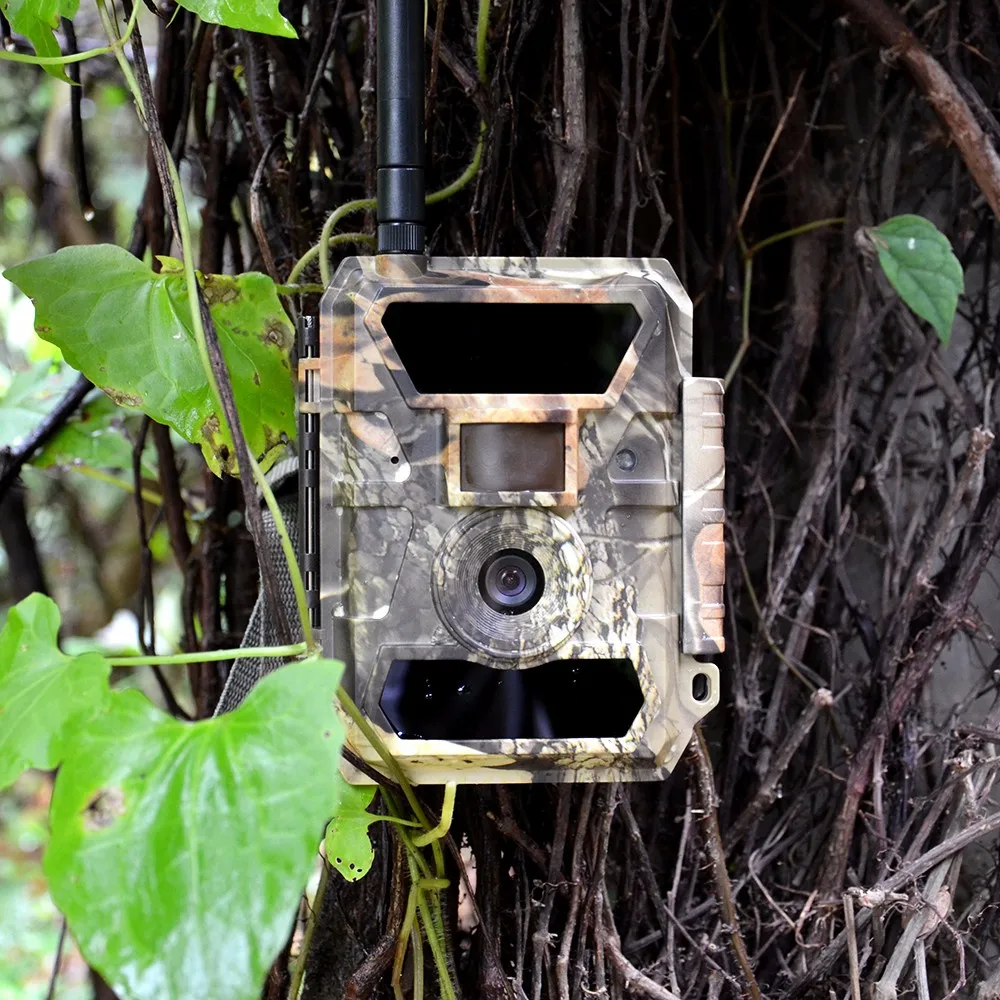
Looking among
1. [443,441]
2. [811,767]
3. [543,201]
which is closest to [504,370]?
[443,441]

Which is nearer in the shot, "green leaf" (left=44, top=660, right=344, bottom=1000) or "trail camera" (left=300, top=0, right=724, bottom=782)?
"green leaf" (left=44, top=660, right=344, bottom=1000)

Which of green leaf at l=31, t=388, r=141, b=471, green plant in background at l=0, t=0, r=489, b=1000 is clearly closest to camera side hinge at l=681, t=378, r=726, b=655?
green plant in background at l=0, t=0, r=489, b=1000

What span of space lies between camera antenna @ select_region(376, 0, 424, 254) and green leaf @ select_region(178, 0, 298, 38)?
0.31 feet

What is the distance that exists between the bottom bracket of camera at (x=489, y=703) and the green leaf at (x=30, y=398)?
55 centimetres

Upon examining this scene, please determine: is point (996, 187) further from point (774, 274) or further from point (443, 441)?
point (443, 441)

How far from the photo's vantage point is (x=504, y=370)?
686mm

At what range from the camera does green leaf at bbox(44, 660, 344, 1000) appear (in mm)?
448

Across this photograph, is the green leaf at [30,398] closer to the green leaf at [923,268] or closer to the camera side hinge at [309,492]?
the camera side hinge at [309,492]

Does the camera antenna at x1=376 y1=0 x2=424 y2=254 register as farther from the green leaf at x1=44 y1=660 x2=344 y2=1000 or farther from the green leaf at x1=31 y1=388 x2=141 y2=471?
the green leaf at x1=31 y1=388 x2=141 y2=471

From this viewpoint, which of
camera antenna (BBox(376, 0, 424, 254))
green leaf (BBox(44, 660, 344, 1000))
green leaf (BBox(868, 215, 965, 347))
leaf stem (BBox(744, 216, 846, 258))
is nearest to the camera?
green leaf (BBox(44, 660, 344, 1000))

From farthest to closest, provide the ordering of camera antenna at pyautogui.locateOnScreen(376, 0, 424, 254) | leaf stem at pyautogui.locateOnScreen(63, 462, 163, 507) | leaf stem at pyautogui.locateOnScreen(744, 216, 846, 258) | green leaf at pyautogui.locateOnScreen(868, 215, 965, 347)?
leaf stem at pyautogui.locateOnScreen(63, 462, 163, 507) < leaf stem at pyautogui.locateOnScreen(744, 216, 846, 258) < green leaf at pyautogui.locateOnScreen(868, 215, 965, 347) < camera antenna at pyautogui.locateOnScreen(376, 0, 424, 254)

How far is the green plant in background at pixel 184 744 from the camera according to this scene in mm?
455

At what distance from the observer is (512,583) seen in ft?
2.10

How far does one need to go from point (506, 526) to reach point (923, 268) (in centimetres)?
A: 43
